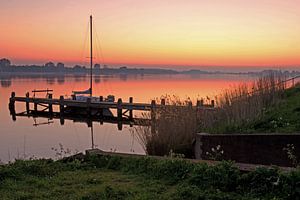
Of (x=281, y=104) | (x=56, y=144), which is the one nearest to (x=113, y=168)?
(x=281, y=104)

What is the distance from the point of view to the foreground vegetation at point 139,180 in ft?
15.3

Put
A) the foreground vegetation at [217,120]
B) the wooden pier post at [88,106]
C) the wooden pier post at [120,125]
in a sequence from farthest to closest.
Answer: the wooden pier post at [88,106]
the wooden pier post at [120,125]
the foreground vegetation at [217,120]

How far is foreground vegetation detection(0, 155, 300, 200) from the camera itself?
466 centimetres

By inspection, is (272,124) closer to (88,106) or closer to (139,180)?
(139,180)

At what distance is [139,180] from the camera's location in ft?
18.7

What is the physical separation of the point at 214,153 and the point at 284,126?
2376mm

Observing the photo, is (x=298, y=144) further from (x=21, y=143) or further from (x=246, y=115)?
(x=21, y=143)

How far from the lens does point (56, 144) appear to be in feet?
63.9

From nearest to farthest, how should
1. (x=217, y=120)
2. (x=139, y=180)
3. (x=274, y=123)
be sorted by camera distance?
(x=139, y=180) → (x=274, y=123) → (x=217, y=120)

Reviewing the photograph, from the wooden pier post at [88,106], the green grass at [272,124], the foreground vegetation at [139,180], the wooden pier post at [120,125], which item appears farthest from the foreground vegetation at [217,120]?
the wooden pier post at [88,106]

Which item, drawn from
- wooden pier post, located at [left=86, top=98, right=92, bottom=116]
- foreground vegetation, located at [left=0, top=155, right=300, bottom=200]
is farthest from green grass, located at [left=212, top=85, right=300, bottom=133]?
wooden pier post, located at [left=86, top=98, right=92, bottom=116]

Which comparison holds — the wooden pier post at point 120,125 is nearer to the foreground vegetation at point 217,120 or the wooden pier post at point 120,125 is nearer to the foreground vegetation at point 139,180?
the foreground vegetation at point 217,120

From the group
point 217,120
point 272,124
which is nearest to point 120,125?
point 217,120

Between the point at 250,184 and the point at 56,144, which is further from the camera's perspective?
the point at 56,144
